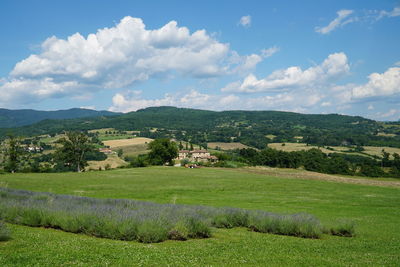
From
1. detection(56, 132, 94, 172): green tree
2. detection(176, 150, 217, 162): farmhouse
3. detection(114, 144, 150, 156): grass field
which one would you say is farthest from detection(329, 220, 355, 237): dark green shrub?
detection(114, 144, 150, 156): grass field

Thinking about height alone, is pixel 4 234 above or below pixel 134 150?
above

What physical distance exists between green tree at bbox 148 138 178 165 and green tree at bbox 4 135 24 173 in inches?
1584

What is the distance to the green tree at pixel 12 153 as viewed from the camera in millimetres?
72438

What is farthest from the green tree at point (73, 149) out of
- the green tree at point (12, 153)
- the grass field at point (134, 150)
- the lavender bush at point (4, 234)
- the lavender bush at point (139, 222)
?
the grass field at point (134, 150)

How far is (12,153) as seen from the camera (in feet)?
243

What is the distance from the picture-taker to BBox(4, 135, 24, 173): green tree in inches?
2852

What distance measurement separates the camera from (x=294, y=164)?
405 ft

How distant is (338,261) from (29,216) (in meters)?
12.6

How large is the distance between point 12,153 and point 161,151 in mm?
44630

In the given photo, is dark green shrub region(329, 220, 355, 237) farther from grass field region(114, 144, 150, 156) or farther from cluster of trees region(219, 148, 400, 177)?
grass field region(114, 144, 150, 156)

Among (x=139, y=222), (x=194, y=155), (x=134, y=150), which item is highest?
(x=139, y=222)

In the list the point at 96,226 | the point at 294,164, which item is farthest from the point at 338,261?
the point at 294,164

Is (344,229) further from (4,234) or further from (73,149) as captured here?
(73,149)

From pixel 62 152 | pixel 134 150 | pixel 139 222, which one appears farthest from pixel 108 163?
pixel 139 222
